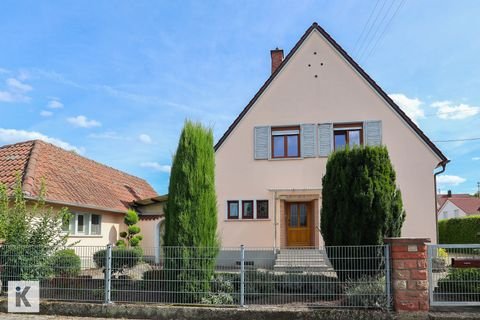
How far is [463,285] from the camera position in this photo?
7.91 m

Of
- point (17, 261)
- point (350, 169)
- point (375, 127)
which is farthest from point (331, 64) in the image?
point (17, 261)

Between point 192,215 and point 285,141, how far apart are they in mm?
8704

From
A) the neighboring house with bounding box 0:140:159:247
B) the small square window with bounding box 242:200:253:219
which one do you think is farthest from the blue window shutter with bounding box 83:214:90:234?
the small square window with bounding box 242:200:253:219

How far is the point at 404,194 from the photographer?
1584 cm

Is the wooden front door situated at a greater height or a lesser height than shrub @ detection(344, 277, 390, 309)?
greater

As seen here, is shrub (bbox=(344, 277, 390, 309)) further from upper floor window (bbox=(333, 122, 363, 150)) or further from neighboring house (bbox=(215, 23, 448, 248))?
upper floor window (bbox=(333, 122, 363, 150))

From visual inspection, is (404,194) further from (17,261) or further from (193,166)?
(17,261)

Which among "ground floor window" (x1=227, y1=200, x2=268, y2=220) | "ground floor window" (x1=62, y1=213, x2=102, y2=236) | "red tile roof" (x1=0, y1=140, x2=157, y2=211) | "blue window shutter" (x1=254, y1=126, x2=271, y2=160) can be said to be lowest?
"ground floor window" (x1=62, y1=213, x2=102, y2=236)

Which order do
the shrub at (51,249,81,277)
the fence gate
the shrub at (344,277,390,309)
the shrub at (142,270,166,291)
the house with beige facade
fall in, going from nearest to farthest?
the fence gate → the shrub at (344,277,390,309) → the shrub at (142,270,166,291) → the shrub at (51,249,81,277) → the house with beige facade

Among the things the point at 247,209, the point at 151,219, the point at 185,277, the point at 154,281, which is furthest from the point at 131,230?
the point at 185,277

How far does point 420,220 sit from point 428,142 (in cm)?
304

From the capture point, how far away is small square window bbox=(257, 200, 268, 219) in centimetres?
1659

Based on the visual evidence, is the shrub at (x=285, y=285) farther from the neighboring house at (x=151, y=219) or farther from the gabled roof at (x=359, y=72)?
the neighboring house at (x=151, y=219)

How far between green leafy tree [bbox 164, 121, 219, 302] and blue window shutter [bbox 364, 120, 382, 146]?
8536 mm
